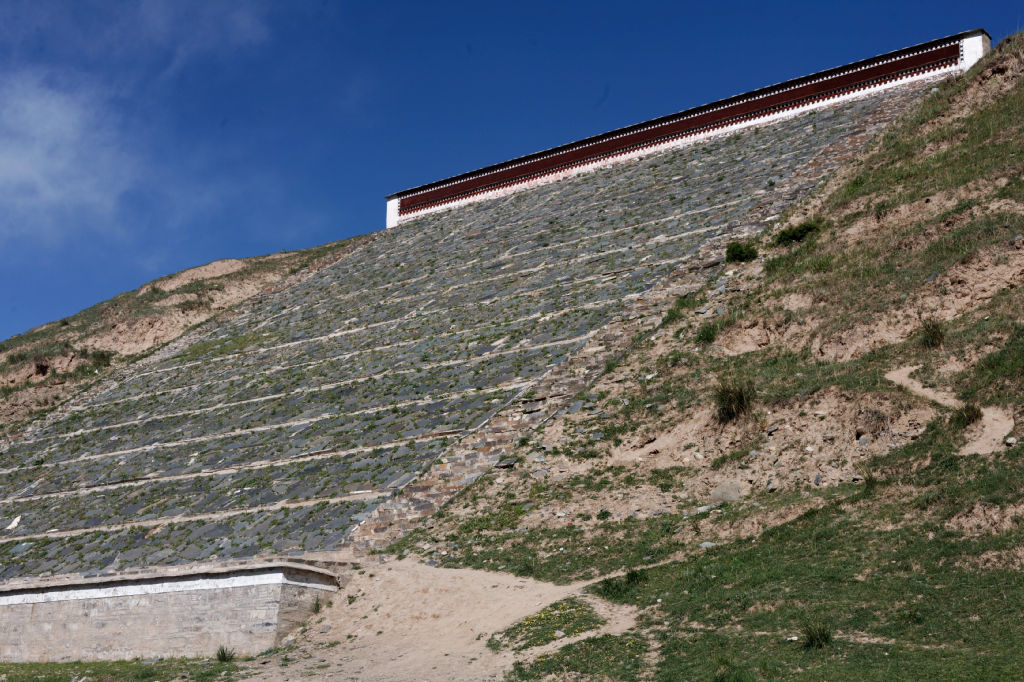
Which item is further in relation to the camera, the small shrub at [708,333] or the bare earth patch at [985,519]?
the small shrub at [708,333]

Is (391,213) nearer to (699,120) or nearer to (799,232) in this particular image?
(699,120)

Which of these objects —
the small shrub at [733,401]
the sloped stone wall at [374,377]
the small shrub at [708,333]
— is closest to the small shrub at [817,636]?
the small shrub at [733,401]

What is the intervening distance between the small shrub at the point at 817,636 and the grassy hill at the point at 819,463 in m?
0.02

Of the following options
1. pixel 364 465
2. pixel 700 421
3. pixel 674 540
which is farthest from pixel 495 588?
pixel 364 465

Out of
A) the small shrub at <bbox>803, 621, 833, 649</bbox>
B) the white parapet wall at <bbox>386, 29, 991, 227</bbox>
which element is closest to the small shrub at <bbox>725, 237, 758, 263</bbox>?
the small shrub at <bbox>803, 621, 833, 649</bbox>

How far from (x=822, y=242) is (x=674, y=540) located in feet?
27.9

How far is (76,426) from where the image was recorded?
84.6 ft

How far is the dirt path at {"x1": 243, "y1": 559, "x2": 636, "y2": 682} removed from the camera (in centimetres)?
979

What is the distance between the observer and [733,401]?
13406mm

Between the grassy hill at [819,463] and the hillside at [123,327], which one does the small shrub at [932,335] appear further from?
the hillside at [123,327]

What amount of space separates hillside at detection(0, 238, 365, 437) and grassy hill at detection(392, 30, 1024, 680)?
21.5 metres

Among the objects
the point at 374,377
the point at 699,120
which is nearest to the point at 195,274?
the point at 374,377

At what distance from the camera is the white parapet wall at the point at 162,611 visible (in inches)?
498

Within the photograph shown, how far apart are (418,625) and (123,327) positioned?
2639 centimetres
